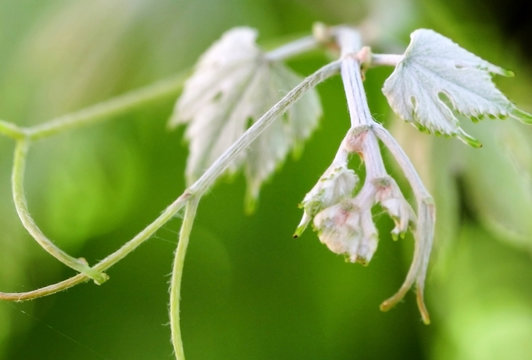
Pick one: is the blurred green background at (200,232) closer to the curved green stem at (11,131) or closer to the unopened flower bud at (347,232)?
the curved green stem at (11,131)

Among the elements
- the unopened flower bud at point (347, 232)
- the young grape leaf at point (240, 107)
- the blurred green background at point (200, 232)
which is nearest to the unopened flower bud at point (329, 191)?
the unopened flower bud at point (347, 232)

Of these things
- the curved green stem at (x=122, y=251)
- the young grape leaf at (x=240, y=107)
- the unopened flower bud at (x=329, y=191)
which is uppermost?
the young grape leaf at (x=240, y=107)

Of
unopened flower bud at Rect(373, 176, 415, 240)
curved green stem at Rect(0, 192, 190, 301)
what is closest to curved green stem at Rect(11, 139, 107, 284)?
curved green stem at Rect(0, 192, 190, 301)

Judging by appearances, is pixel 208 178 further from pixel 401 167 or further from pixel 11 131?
pixel 11 131

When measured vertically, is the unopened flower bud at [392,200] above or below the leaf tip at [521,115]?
below

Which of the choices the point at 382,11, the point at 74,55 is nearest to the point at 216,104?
the point at 382,11

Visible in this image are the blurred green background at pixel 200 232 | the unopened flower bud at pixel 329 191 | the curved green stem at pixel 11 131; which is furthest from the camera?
the blurred green background at pixel 200 232
